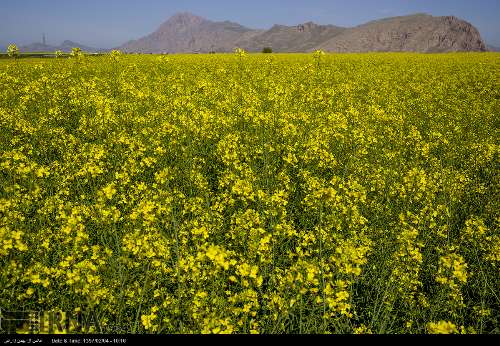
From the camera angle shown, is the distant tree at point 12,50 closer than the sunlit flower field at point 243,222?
No

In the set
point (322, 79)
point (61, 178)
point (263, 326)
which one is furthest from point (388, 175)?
point (322, 79)

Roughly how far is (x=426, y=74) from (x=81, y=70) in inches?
815

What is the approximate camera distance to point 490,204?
6.44 m

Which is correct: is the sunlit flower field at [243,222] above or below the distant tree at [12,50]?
below

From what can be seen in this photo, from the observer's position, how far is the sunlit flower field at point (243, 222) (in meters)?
3.89

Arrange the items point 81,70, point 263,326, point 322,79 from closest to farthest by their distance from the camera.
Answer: point 263,326
point 81,70
point 322,79

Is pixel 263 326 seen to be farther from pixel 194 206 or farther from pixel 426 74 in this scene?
pixel 426 74

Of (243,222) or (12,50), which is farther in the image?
(12,50)

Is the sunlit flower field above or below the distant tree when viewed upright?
below

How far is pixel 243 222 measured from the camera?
4555 millimetres

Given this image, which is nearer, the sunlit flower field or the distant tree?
the sunlit flower field

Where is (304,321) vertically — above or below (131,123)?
below

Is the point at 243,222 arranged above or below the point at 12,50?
below

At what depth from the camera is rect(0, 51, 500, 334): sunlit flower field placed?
12.8 feet
